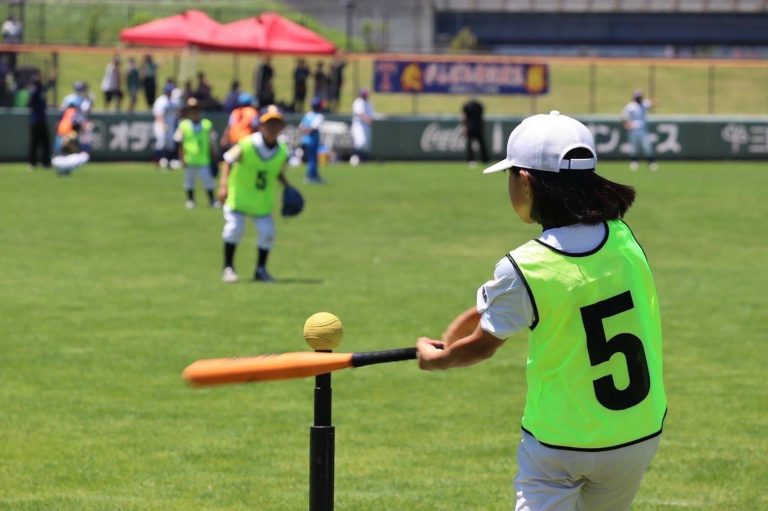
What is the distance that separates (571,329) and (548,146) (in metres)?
0.59

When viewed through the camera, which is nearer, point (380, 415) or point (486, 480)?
point (486, 480)

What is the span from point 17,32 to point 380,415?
42345 mm

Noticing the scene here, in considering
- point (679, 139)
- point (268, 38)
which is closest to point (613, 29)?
point (679, 139)

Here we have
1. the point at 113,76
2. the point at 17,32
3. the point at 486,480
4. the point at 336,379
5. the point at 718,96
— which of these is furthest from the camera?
the point at 718,96

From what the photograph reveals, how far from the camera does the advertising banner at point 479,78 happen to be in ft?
158

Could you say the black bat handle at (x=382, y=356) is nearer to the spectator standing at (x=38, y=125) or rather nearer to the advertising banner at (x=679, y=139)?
the spectator standing at (x=38, y=125)

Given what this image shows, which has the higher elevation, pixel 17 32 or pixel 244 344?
pixel 17 32

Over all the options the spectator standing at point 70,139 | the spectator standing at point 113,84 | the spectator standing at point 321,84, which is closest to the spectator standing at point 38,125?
the spectator standing at point 70,139

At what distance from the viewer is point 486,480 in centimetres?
852

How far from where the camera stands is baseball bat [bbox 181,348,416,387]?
4.40m

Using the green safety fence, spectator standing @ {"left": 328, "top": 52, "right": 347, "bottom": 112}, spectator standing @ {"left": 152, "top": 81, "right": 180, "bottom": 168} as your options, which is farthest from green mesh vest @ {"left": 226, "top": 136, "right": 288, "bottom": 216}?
spectator standing @ {"left": 328, "top": 52, "right": 347, "bottom": 112}

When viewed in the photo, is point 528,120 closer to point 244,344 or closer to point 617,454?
point 617,454

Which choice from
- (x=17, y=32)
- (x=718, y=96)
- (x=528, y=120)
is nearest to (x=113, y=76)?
(x=17, y=32)

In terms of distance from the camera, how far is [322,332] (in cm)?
477
